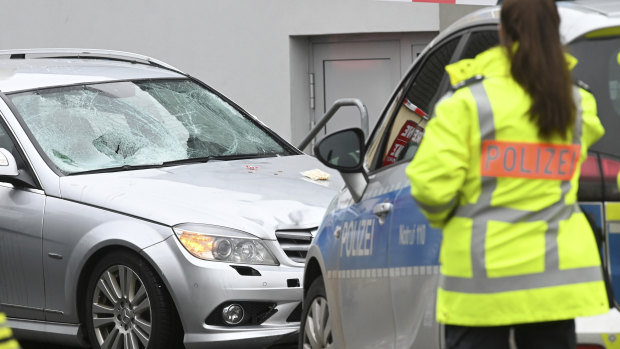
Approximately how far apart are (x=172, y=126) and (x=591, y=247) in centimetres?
530

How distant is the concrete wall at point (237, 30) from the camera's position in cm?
1445

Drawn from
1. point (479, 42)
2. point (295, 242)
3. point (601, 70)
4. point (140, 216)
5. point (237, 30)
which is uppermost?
point (237, 30)

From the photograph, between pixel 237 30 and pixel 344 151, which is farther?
pixel 237 30

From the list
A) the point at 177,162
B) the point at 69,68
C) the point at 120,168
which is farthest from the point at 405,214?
the point at 69,68

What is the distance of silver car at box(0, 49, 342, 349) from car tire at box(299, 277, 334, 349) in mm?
1180

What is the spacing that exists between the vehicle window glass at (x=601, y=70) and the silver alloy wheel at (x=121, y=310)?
12.1ft

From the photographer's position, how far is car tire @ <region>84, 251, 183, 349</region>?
7.25 m

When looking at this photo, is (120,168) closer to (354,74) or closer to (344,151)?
(344,151)

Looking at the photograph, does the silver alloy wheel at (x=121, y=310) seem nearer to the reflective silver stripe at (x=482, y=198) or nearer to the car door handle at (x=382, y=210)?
the car door handle at (x=382, y=210)

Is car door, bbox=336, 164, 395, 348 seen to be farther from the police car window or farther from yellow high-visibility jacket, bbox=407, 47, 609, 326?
yellow high-visibility jacket, bbox=407, 47, 609, 326

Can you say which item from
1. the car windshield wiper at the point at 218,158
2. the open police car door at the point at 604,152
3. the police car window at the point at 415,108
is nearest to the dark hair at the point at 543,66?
the open police car door at the point at 604,152

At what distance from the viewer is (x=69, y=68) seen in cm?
923

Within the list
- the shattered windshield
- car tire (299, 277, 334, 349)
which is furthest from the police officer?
the shattered windshield

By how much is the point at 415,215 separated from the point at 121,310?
328 centimetres
